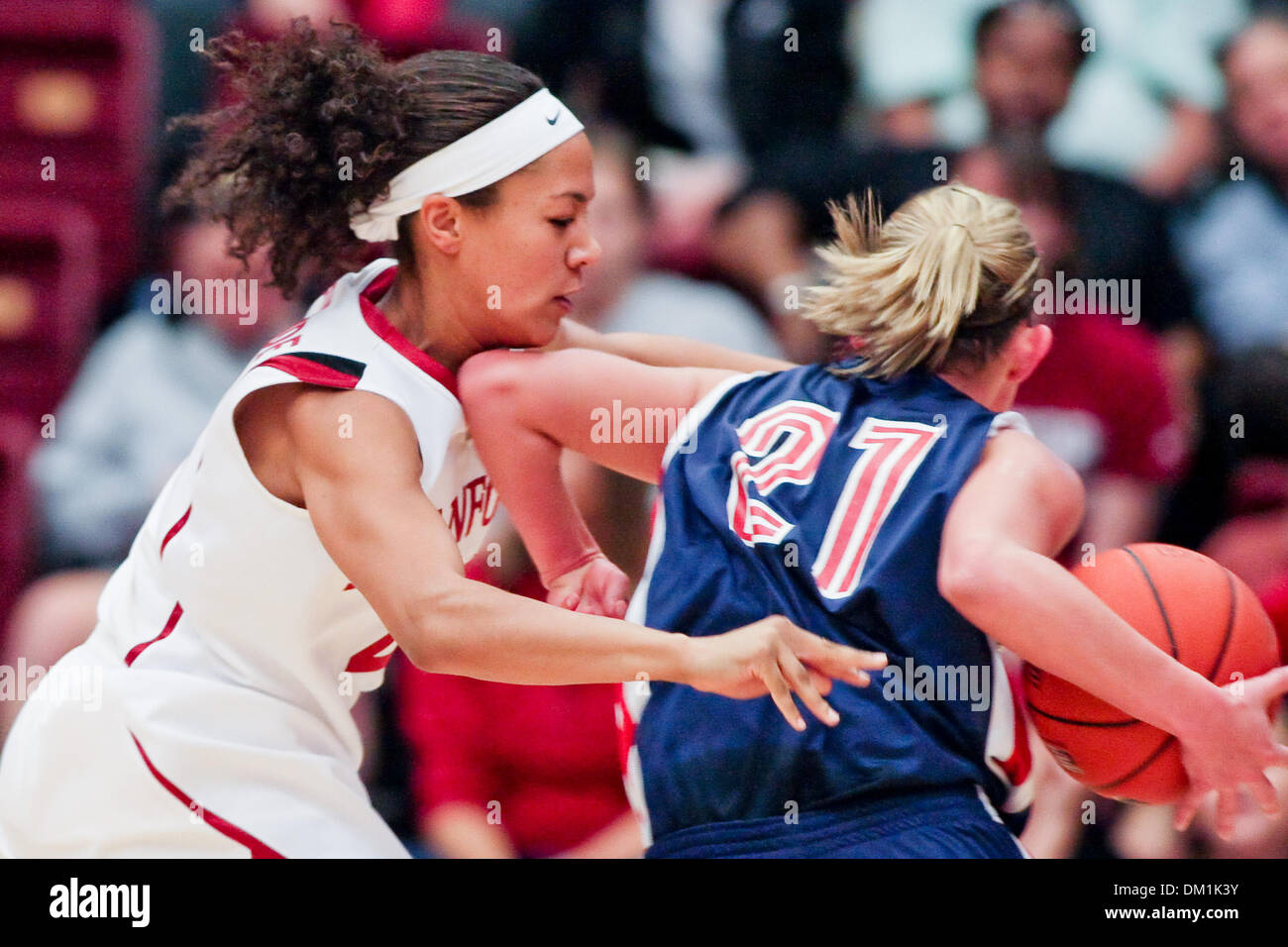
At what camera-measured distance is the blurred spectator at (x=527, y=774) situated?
11.6ft

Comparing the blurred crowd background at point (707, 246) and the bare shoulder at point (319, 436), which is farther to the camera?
the blurred crowd background at point (707, 246)

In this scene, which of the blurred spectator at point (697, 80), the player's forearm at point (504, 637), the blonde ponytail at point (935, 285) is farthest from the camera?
the blurred spectator at point (697, 80)

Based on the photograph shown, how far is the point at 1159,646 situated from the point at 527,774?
1.64m

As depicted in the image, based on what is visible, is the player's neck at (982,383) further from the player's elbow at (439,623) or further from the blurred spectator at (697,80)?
the blurred spectator at (697,80)

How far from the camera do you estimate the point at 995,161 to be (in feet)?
14.1

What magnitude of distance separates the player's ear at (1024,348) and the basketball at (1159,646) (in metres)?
0.35

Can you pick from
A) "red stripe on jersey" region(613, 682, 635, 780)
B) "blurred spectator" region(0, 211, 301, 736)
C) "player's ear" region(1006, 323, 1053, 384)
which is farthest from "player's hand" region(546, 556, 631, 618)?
"blurred spectator" region(0, 211, 301, 736)

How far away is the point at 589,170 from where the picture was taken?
2.62 meters

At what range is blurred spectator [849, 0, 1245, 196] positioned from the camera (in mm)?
4789

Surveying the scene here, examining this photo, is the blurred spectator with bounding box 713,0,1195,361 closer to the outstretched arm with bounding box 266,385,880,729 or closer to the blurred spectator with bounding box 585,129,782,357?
the blurred spectator with bounding box 585,129,782,357

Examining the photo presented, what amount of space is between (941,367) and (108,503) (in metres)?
2.58

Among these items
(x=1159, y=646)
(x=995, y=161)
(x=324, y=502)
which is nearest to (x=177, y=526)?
(x=324, y=502)

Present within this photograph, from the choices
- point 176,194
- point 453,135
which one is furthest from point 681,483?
point 176,194

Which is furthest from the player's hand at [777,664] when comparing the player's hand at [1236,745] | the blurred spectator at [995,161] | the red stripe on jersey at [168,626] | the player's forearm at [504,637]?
the blurred spectator at [995,161]
